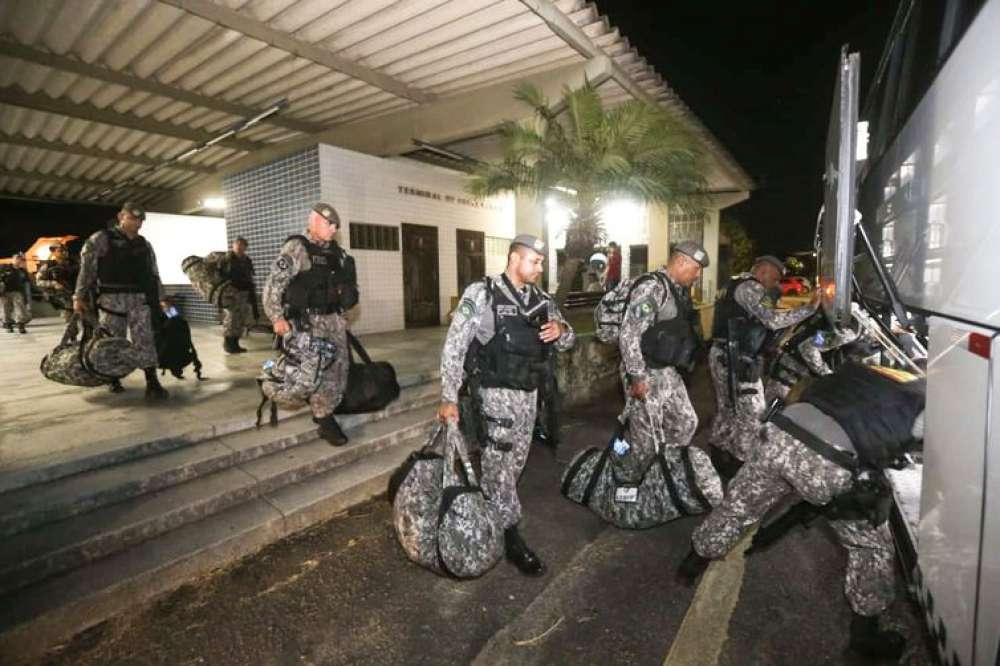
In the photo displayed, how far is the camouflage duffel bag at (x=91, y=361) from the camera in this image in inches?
176

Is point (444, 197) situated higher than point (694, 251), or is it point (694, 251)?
point (444, 197)

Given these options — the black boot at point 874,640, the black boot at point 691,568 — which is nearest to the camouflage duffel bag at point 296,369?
the black boot at point 691,568

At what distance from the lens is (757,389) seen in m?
4.16

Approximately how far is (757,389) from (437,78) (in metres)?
6.38

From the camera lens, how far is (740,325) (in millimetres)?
4238

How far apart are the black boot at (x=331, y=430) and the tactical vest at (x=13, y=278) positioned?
37.1ft

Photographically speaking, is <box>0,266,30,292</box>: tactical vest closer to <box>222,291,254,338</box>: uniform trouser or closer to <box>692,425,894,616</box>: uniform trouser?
<box>222,291,254,338</box>: uniform trouser

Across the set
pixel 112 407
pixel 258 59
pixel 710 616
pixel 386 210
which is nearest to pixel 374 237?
pixel 386 210

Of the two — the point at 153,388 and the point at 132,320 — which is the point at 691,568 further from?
the point at 132,320

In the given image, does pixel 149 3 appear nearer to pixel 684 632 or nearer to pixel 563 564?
pixel 563 564

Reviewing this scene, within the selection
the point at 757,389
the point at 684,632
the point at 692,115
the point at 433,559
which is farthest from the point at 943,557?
the point at 692,115

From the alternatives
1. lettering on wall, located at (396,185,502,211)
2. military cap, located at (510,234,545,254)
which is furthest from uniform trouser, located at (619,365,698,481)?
lettering on wall, located at (396,185,502,211)

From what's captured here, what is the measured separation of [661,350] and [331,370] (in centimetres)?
269

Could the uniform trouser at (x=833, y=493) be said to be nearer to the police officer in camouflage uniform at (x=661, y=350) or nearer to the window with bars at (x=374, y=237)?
the police officer in camouflage uniform at (x=661, y=350)
